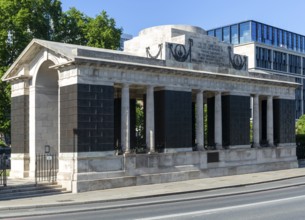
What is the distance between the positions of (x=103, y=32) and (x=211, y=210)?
2792 centimetres

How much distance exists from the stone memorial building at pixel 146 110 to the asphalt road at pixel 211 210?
5.21 metres

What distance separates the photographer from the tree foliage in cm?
3712

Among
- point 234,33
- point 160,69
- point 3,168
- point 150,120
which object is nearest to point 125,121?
point 150,120

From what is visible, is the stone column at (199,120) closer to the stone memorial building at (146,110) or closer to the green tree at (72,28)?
the stone memorial building at (146,110)

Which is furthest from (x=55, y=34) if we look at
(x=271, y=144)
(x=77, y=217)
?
(x=77, y=217)

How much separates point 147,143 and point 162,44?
6.08 metres

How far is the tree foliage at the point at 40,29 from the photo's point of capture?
3712 centimetres

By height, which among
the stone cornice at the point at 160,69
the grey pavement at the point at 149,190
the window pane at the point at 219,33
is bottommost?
the grey pavement at the point at 149,190

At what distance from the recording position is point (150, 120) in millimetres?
27266

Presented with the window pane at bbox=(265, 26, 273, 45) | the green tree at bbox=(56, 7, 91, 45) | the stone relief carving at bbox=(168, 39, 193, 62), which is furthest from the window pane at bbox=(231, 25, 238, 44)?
the stone relief carving at bbox=(168, 39, 193, 62)

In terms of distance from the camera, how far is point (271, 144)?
116ft

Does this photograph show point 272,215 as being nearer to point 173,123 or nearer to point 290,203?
point 290,203

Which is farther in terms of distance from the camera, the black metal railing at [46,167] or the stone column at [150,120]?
the stone column at [150,120]

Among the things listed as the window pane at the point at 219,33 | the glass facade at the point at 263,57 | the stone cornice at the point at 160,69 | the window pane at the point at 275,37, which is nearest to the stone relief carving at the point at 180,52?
the stone cornice at the point at 160,69
